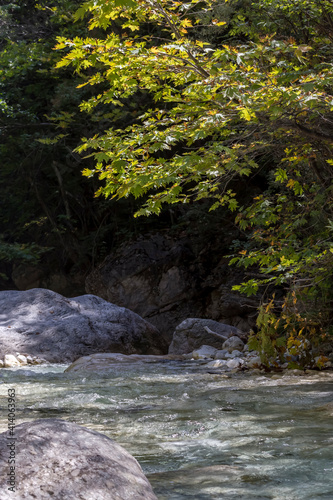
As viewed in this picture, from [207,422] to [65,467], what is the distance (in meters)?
1.68

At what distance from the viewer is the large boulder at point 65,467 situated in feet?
5.56

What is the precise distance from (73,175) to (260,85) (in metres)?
12.2

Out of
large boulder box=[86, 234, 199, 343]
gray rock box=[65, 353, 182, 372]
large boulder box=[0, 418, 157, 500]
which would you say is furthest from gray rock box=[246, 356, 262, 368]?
large boulder box=[86, 234, 199, 343]

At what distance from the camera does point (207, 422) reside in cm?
333

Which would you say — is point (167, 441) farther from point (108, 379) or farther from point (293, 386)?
point (108, 379)

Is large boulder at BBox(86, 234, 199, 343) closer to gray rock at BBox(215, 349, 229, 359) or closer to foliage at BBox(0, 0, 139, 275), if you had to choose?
foliage at BBox(0, 0, 139, 275)

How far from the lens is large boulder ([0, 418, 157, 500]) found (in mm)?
1694

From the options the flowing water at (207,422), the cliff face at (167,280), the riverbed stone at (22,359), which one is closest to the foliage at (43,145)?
the cliff face at (167,280)

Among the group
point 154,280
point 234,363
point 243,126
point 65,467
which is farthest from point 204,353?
point 65,467

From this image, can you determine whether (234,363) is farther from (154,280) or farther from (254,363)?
(154,280)

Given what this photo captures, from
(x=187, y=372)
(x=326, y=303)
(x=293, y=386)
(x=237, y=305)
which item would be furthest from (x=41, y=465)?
(x=237, y=305)

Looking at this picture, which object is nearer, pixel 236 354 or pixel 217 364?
pixel 217 364

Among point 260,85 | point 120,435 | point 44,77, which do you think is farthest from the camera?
point 44,77

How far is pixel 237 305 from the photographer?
12.5m
